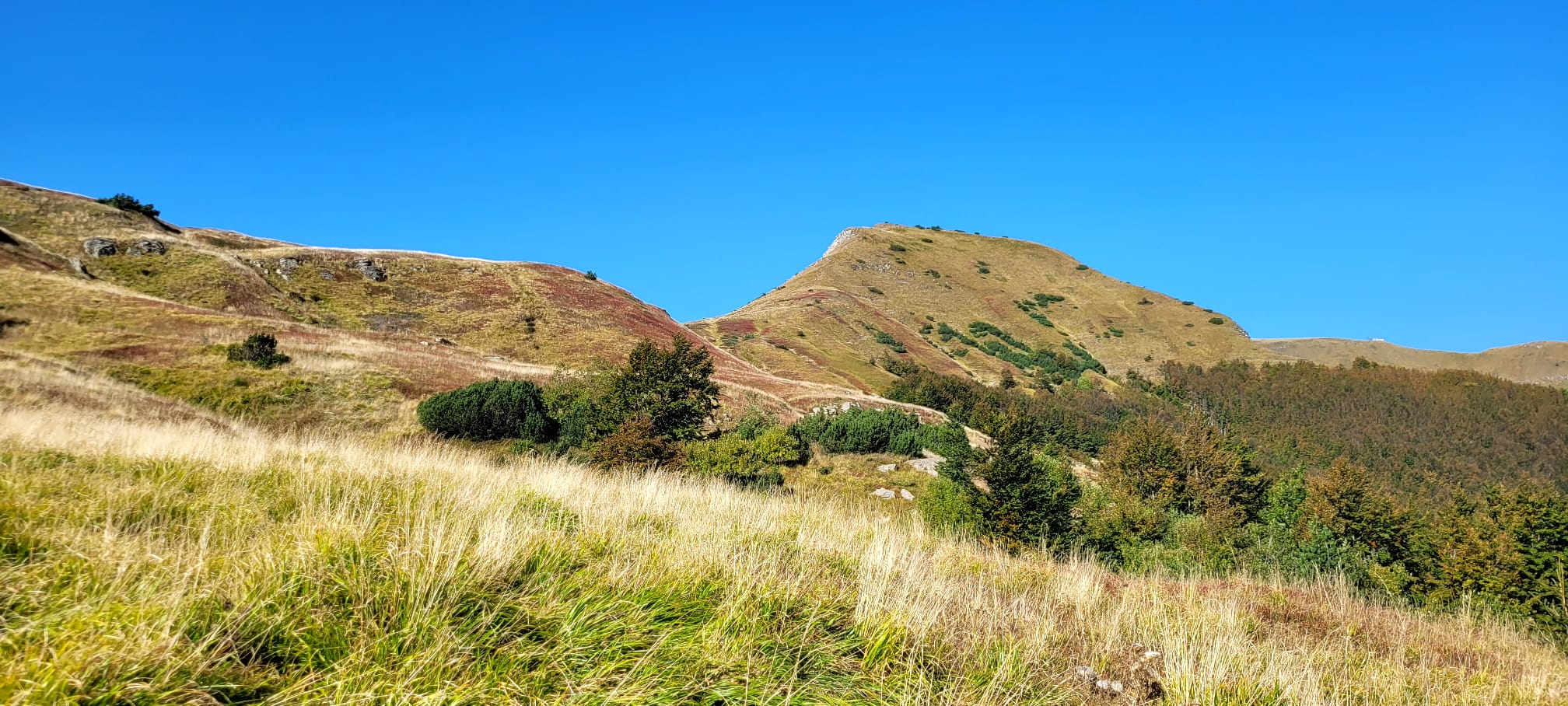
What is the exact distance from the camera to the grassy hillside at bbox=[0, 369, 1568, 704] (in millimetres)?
2773

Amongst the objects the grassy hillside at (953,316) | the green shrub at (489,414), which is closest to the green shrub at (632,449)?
the green shrub at (489,414)

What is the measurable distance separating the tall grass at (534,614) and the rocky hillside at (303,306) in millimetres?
22573

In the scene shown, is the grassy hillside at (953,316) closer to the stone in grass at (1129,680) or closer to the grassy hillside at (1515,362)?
the stone in grass at (1129,680)

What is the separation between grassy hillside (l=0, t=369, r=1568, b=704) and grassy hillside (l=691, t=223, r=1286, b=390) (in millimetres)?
50552

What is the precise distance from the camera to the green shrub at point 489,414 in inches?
910

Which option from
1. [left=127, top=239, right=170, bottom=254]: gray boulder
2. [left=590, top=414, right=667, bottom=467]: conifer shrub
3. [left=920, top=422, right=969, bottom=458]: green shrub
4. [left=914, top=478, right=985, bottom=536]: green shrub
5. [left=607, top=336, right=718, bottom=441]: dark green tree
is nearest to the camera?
[left=914, top=478, right=985, bottom=536]: green shrub

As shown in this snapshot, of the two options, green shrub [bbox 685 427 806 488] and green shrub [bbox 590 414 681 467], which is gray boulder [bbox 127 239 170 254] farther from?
Result: green shrub [bbox 590 414 681 467]

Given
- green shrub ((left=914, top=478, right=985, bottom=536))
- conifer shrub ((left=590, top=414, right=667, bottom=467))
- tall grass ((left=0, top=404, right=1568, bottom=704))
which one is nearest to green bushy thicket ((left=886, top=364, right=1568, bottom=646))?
green shrub ((left=914, top=478, right=985, bottom=536))

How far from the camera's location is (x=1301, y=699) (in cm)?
386

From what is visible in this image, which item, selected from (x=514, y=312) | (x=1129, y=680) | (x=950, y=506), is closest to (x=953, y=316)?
(x=514, y=312)

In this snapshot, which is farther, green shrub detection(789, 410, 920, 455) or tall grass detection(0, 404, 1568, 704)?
green shrub detection(789, 410, 920, 455)

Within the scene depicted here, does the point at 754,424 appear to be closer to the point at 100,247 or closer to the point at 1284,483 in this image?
the point at 1284,483

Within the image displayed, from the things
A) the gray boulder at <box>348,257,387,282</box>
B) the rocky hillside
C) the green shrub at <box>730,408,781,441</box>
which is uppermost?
the gray boulder at <box>348,257,387,282</box>

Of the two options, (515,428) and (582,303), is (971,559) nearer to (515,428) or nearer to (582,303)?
(515,428)
